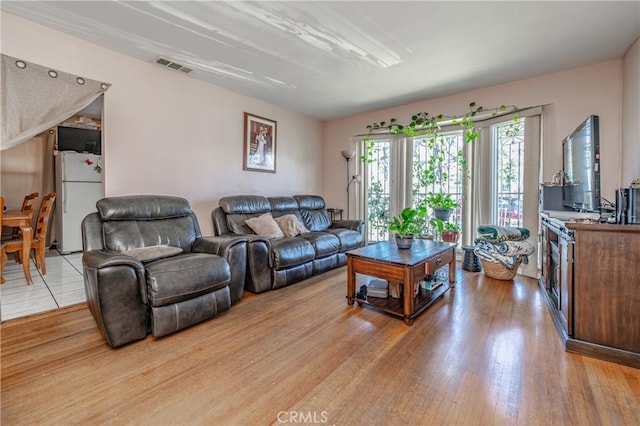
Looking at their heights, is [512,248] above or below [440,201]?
A: below

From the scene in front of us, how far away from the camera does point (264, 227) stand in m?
3.47

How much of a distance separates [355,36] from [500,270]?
2976 mm

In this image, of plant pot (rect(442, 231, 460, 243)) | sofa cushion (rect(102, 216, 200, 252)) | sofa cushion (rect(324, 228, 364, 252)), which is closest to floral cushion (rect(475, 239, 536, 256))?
plant pot (rect(442, 231, 460, 243))

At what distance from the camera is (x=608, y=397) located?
4.56ft

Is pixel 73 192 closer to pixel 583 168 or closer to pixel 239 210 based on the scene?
pixel 239 210

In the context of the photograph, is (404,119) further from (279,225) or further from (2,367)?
(2,367)

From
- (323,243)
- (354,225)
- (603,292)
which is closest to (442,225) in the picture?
(354,225)

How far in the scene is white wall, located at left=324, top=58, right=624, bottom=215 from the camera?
9.62ft

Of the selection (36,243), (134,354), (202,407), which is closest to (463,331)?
(202,407)

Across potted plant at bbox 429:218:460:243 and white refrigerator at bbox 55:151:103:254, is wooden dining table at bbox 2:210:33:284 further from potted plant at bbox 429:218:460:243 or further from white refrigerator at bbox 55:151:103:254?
potted plant at bbox 429:218:460:243

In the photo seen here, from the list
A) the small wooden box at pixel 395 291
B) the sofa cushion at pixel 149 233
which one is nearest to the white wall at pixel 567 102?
the small wooden box at pixel 395 291

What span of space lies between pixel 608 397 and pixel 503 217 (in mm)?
2766

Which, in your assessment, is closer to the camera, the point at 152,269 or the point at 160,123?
the point at 152,269

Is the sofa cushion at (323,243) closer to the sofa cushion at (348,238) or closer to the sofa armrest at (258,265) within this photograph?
the sofa cushion at (348,238)
